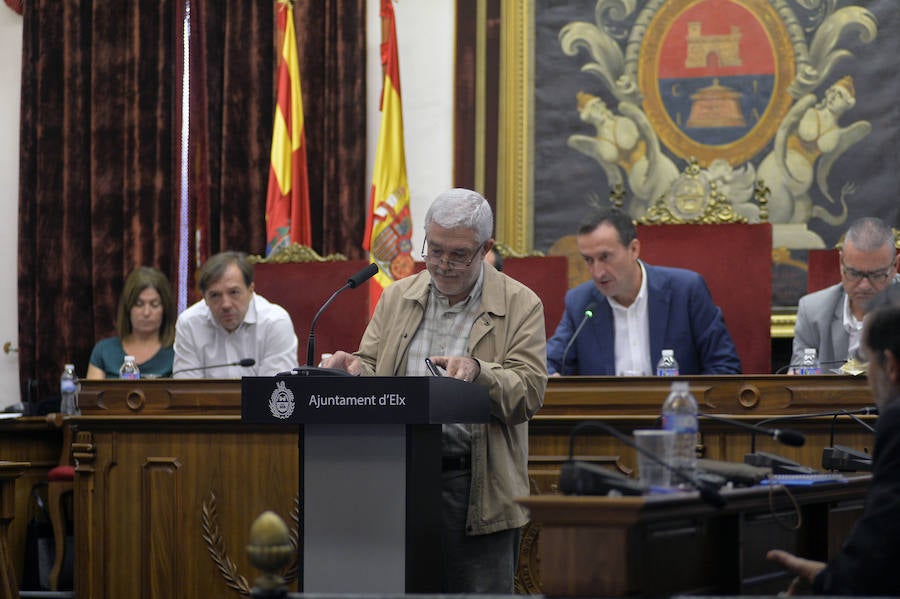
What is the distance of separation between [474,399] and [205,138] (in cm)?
489

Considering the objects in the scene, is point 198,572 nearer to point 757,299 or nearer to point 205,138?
point 757,299

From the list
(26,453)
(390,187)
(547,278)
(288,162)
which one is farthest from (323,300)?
(26,453)

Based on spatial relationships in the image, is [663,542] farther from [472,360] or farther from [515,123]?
[515,123]

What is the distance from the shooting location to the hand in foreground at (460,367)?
2.78 metres

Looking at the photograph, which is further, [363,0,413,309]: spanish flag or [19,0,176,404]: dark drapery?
[19,0,176,404]: dark drapery

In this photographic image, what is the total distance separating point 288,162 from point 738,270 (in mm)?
2679

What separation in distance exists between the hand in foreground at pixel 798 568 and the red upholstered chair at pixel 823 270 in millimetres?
3360

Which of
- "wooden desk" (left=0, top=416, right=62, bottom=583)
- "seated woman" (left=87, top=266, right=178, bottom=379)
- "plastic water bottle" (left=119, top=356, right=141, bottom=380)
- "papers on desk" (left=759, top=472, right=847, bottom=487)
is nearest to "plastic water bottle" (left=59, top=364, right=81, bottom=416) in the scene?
"wooden desk" (left=0, top=416, right=62, bottom=583)

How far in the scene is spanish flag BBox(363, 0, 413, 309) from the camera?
265 inches

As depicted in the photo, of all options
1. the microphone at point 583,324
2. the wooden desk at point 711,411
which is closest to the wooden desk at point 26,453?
the microphone at point 583,324

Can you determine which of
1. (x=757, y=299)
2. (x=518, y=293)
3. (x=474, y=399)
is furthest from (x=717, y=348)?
(x=474, y=399)

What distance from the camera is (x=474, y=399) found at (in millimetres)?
2779

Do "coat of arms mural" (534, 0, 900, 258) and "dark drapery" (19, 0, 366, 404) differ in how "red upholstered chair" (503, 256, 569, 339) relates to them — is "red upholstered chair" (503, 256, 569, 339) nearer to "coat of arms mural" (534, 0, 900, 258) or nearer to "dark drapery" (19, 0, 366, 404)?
"coat of arms mural" (534, 0, 900, 258)

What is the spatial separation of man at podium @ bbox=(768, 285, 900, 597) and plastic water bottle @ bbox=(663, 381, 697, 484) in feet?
0.94
